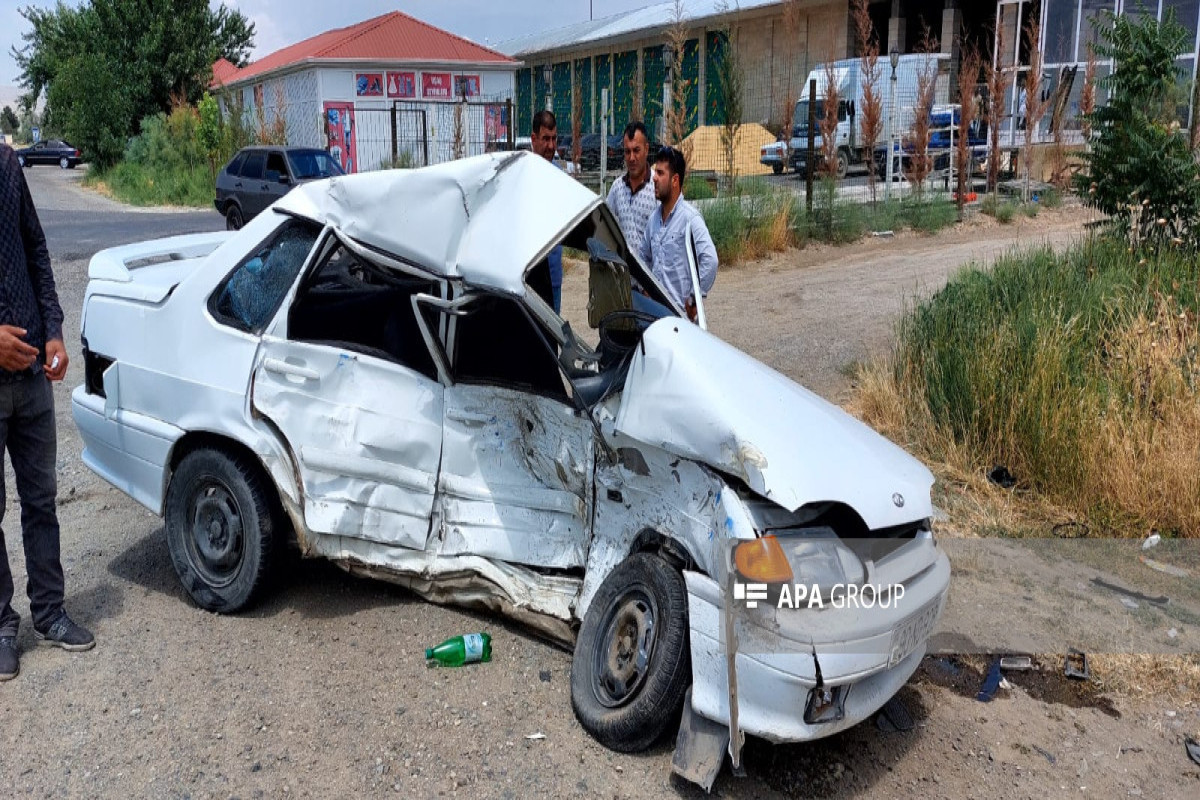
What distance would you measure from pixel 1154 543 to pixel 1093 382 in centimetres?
102

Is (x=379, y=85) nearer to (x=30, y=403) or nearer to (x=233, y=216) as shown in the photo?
(x=233, y=216)

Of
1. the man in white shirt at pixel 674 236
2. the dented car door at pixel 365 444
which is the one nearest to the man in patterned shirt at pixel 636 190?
the man in white shirt at pixel 674 236

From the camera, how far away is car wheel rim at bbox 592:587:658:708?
135 inches

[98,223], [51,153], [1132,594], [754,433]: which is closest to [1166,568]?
[1132,594]

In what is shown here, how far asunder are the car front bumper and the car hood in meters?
0.36

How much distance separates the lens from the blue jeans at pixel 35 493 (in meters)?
3.99

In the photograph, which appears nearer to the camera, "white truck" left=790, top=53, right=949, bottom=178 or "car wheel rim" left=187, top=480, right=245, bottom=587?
"car wheel rim" left=187, top=480, right=245, bottom=587

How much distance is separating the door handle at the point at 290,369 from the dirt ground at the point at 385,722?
0.98m

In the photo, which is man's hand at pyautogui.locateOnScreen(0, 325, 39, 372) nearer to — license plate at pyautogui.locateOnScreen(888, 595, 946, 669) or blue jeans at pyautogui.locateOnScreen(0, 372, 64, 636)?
blue jeans at pyautogui.locateOnScreen(0, 372, 64, 636)

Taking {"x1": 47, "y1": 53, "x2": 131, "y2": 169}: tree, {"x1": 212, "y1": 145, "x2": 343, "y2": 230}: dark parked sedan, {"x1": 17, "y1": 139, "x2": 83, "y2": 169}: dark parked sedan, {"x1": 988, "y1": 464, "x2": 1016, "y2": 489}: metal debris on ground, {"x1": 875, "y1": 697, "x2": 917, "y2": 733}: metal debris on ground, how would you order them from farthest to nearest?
1. {"x1": 17, "y1": 139, "x2": 83, "y2": 169}: dark parked sedan
2. {"x1": 47, "y1": 53, "x2": 131, "y2": 169}: tree
3. {"x1": 212, "y1": 145, "x2": 343, "y2": 230}: dark parked sedan
4. {"x1": 988, "y1": 464, "x2": 1016, "y2": 489}: metal debris on ground
5. {"x1": 875, "y1": 697, "x2": 917, "y2": 733}: metal debris on ground

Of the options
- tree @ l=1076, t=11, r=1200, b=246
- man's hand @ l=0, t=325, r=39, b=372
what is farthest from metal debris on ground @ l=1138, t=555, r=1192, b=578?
man's hand @ l=0, t=325, r=39, b=372

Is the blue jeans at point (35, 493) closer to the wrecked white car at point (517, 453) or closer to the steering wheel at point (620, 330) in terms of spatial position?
the wrecked white car at point (517, 453)

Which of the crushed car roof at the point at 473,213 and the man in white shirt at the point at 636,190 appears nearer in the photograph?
the crushed car roof at the point at 473,213

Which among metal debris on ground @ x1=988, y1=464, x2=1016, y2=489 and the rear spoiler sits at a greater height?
the rear spoiler
